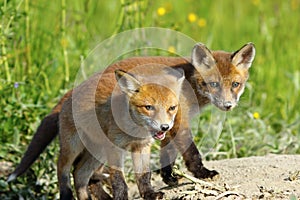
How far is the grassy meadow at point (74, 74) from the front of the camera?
662cm

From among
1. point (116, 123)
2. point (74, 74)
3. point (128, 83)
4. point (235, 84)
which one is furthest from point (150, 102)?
point (74, 74)

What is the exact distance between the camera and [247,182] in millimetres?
5379

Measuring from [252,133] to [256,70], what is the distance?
46.9 inches

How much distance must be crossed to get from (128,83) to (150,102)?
0.23 metres

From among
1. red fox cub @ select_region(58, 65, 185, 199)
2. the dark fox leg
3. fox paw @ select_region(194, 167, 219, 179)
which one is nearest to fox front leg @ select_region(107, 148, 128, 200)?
red fox cub @ select_region(58, 65, 185, 199)

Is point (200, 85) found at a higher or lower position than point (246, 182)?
higher

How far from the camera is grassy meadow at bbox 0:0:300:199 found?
6621 mm

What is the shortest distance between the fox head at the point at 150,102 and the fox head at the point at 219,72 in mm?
527

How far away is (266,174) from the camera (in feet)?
18.2

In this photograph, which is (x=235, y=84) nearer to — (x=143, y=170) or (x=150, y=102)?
(x=150, y=102)

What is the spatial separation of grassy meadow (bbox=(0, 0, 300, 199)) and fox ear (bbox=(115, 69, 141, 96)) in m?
1.52

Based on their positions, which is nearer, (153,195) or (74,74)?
(153,195)

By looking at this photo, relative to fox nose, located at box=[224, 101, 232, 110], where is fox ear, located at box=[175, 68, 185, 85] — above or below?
above

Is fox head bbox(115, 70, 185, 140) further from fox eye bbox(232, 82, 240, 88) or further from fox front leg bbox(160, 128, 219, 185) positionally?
fox eye bbox(232, 82, 240, 88)
